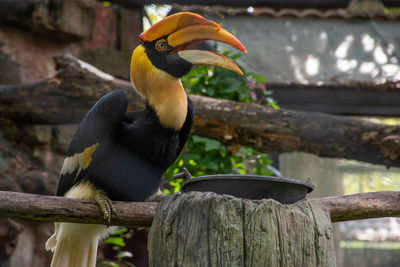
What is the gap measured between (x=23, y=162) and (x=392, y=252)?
13.2 feet

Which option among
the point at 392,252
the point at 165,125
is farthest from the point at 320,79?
the point at 392,252

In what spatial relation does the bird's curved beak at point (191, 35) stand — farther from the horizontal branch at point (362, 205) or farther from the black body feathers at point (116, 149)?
the horizontal branch at point (362, 205)

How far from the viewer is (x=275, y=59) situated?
10.3ft

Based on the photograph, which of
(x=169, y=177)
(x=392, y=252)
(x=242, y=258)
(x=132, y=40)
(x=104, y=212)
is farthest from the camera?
(x=392, y=252)

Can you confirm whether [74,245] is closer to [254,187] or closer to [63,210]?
[63,210]

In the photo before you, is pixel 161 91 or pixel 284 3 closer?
pixel 161 91

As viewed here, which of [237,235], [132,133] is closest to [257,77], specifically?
[132,133]

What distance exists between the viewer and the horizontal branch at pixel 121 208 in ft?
4.28

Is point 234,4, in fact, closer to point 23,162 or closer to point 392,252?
point 23,162

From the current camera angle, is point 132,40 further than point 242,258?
Yes

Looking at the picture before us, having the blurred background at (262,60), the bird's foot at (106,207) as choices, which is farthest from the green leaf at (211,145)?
the bird's foot at (106,207)

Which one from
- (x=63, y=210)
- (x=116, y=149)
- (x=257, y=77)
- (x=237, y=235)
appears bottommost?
(x=237, y=235)

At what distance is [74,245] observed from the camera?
1.84 meters

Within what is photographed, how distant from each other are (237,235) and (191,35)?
2.98 ft
